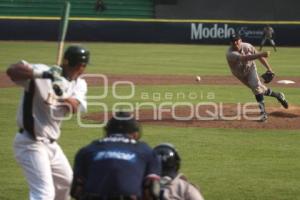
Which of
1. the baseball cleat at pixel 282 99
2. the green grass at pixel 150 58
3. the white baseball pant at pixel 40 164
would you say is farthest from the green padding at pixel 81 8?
the white baseball pant at pixel 40 164

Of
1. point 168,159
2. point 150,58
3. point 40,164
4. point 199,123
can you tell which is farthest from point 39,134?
point 150,58

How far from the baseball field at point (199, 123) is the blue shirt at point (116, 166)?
12.3ft

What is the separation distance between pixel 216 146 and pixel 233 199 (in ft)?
12.6

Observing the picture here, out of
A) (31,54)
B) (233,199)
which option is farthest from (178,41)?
(233,199)

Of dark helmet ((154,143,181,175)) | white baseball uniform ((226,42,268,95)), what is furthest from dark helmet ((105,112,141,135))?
white baseball uniform ((226,42,268,95))

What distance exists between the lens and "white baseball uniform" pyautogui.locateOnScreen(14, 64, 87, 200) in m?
6.82

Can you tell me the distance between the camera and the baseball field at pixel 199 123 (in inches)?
396

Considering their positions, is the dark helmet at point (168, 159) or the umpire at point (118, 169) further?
the dark helmet at point (168, 159)

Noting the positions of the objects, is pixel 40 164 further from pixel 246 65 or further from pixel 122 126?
pixel 246 65

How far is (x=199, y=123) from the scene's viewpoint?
1551 centimetres

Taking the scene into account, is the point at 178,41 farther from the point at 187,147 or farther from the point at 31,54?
the point at 187,147

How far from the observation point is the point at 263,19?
52.8 meters

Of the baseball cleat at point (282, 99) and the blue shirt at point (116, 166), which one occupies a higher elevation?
the baseball cleat at point (282, 99)

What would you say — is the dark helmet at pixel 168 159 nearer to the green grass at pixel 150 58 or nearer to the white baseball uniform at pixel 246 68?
the white baseball uniform at pixel 246 68
